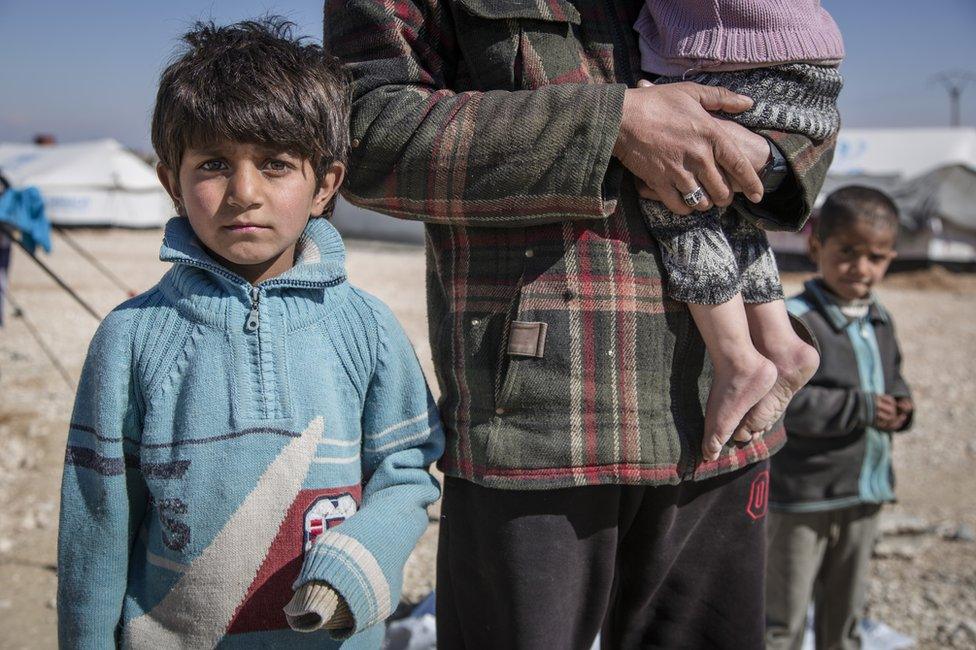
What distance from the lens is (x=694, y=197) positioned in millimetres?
1354

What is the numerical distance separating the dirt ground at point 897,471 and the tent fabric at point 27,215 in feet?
3.78

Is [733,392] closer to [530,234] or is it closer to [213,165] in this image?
[530,234]

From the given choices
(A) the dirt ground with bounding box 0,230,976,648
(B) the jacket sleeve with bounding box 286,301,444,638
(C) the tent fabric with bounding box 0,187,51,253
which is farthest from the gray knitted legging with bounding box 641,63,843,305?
(C) the tent fabric with bounding box 0,187,51,253

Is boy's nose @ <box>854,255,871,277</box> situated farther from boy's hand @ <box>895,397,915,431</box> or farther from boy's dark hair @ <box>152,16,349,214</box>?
boy's dark hair @ <box>152,16,349,214</box>

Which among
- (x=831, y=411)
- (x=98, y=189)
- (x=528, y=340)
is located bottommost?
(x=98, y=189)

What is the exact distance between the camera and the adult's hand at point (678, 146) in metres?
1.32

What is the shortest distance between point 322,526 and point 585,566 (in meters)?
0.47

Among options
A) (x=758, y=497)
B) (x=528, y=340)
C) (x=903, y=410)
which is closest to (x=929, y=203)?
(x=903, y=410)

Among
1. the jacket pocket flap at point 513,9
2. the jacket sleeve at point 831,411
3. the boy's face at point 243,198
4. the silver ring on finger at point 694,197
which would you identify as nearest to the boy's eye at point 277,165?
the boy's face at point 243,198

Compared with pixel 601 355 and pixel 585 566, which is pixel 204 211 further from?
pixel 585 566

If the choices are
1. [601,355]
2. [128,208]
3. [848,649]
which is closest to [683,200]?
[601,355]

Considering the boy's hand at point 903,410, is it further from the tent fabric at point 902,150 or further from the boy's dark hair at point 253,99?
the tent fabric at point 902,150

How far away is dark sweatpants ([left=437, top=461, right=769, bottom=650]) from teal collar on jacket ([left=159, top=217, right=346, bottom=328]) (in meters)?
0.44

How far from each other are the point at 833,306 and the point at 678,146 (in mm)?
1681
